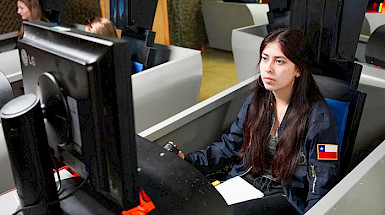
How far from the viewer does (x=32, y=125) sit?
77 centimetres

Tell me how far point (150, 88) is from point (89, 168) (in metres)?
1.41

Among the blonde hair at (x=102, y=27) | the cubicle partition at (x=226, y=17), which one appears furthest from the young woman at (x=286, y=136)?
the cubicle partition at (x=226, y=17)

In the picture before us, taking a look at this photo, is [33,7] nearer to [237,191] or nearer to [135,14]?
[135,14]

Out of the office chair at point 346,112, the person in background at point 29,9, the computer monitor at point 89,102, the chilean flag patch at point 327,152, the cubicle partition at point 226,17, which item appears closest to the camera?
the computer monitor at point 89,102

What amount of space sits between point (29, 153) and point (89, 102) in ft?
0.68

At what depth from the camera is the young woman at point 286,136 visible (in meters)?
1.40

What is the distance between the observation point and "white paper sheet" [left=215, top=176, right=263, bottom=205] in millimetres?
1440

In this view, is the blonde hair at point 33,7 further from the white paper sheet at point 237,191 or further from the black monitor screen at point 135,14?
the white paper sheet at point 237,191

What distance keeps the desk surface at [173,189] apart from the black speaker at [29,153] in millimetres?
163

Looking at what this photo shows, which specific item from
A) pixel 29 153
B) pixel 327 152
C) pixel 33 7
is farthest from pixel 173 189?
pixel 33 7

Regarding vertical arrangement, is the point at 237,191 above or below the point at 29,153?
below

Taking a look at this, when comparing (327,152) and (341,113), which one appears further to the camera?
(341,113)

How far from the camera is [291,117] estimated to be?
4.82ft

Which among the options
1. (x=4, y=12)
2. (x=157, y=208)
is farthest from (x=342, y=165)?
(x=4, y=12)
